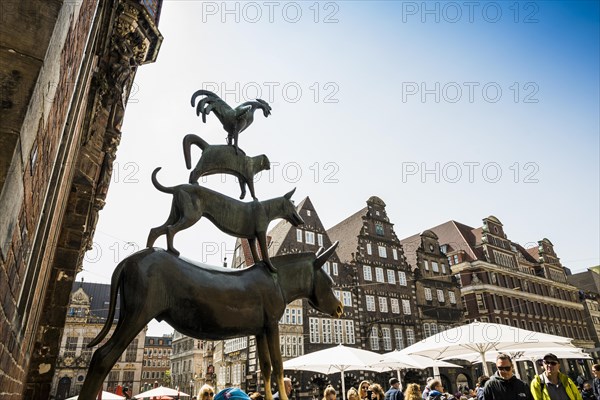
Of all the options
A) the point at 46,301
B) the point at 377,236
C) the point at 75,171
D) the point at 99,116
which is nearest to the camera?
the point at 46,301

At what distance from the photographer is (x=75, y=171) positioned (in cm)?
568

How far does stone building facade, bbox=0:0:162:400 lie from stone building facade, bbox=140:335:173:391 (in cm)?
7599

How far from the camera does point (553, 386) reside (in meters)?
5.80

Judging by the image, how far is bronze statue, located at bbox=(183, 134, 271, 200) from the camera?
2.88 m

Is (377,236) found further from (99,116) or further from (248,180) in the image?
(248,180)

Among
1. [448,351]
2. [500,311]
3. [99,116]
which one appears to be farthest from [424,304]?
[99,116]

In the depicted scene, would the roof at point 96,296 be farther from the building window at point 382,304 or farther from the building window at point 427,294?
the building window at point 427,294

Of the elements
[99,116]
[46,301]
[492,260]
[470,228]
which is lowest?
[46,301]

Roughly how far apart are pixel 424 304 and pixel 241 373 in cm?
1636

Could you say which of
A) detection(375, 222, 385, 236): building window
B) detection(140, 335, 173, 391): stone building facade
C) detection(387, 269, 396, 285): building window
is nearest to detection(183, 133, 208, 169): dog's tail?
detection(387, 269, 396, 285): building window

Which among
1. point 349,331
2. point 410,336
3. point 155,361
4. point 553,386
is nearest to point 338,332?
point 349,331

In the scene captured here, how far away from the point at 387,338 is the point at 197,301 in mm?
28401

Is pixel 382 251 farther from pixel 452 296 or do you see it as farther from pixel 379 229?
pixel 452 296

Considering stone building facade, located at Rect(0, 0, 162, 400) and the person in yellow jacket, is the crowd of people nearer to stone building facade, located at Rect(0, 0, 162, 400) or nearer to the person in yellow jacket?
the person in yellow jacket
